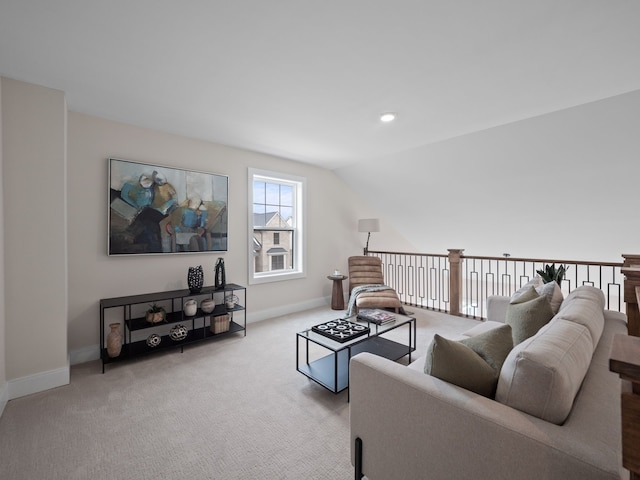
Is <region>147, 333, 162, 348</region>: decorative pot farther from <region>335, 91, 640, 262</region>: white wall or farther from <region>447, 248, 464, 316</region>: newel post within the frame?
<region>447, 248, 464, 316</region>: newel post

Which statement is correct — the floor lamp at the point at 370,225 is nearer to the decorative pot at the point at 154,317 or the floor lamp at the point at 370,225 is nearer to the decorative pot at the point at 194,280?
the decorative pot at the point at 194,280

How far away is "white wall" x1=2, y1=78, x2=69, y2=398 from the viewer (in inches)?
85.5

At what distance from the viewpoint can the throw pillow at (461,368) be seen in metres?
1.14

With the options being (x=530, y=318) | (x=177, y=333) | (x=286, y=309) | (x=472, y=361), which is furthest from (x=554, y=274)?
(x=177, y=333)

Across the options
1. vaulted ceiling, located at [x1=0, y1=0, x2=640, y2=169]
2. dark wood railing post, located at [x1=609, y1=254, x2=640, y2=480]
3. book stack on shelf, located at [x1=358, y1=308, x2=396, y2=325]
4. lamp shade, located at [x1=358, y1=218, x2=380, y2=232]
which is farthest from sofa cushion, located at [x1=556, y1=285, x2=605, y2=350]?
lamp shade, located at [x1=358, y1=218, x2=380, y2=232]

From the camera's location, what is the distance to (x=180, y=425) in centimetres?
188

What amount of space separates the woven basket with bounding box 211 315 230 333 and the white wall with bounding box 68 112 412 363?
530mm

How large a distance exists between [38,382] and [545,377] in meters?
3.36

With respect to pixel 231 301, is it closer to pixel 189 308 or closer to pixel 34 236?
pixel 189 308

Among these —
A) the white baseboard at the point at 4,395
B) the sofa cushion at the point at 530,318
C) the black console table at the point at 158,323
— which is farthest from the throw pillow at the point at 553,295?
the white baseboard at the point at 4,395

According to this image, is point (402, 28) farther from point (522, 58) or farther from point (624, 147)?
point (624, 147)

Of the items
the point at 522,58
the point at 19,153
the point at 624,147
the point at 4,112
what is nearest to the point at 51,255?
the point at 19,153

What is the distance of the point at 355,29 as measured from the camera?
171 centimetres

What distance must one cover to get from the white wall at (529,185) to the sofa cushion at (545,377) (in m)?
2.84
